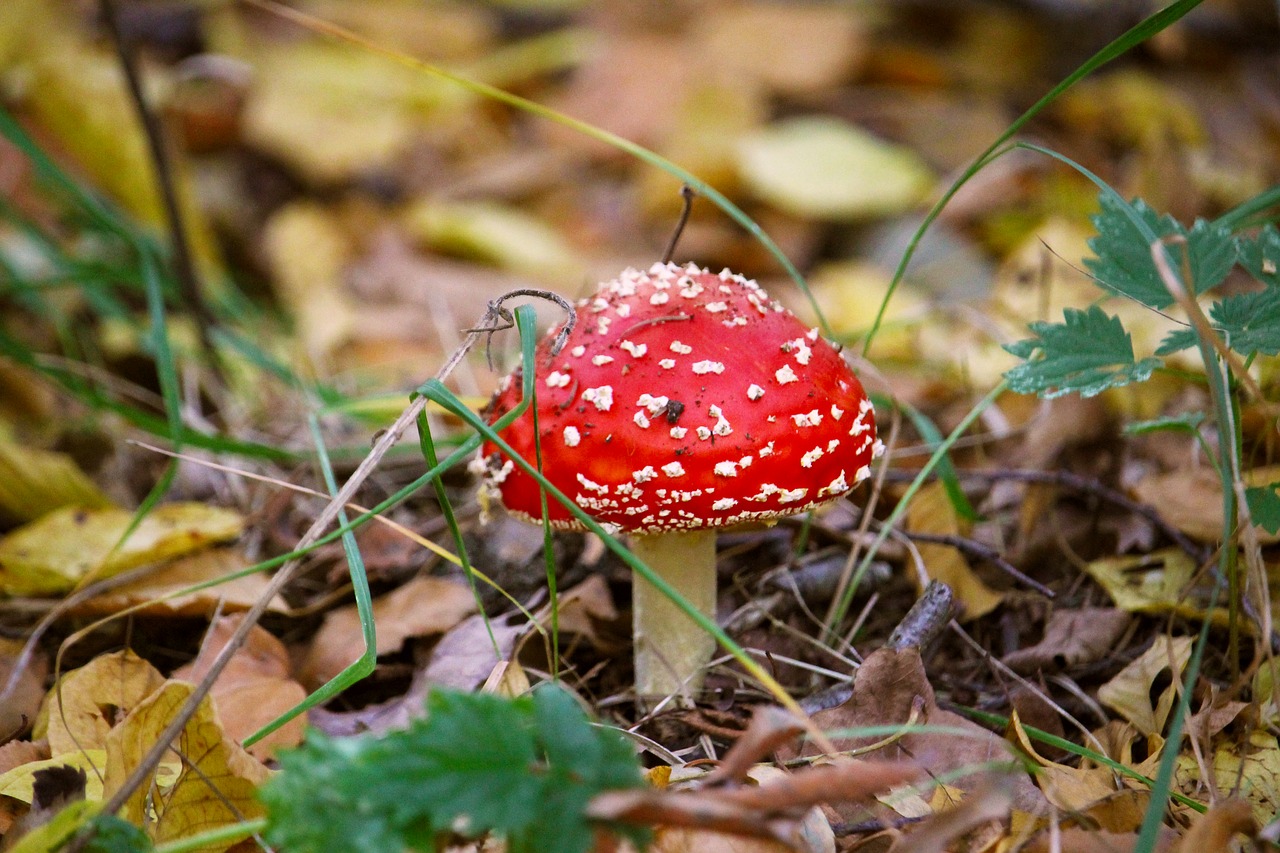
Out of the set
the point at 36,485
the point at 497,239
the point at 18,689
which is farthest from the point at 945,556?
the point at 497,239

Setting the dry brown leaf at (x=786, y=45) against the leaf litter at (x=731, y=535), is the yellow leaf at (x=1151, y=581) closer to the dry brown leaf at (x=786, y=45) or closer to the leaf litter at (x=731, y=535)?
the leaf litter at (x=731, y=535)

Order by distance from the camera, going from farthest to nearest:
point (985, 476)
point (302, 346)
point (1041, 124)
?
point (1041, 124) → point (302, 346) → point (985, 476)

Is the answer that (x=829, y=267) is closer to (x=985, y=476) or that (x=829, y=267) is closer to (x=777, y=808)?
(x=985, y=476)

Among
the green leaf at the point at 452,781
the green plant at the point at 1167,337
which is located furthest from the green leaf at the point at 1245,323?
the green leaf at the point at 452,781

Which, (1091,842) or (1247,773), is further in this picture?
(1247,773)

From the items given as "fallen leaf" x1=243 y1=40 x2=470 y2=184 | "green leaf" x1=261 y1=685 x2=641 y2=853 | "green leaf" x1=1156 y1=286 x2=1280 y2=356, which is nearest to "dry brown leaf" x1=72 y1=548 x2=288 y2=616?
"green leaf" x1=261 y1=685 x2=641 y2=853

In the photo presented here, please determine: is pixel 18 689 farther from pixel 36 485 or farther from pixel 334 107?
pixel 334 107

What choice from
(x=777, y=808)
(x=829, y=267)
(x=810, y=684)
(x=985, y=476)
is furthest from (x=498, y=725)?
(x=829, y=267)
